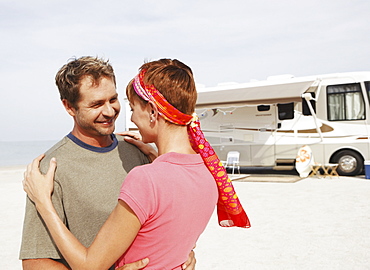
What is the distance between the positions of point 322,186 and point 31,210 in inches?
376

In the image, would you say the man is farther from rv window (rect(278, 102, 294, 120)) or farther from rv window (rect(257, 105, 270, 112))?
rv window (rect(257, 105, 270, 112))

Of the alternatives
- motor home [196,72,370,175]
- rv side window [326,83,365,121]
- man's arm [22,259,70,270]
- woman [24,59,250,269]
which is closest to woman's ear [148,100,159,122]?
woman [24,59,250,269]

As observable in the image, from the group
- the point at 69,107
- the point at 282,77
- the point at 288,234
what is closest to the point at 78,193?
the point at 69,107

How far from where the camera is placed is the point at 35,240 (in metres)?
1.42

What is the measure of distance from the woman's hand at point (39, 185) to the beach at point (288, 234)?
3.34 metres

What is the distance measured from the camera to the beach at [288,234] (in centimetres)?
461

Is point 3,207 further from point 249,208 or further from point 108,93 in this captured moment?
point 108,93

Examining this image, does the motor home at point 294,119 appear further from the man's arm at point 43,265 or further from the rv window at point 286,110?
the man's arm at point 43,265

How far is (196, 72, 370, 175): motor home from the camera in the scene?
11984mm

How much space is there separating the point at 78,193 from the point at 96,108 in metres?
0.35

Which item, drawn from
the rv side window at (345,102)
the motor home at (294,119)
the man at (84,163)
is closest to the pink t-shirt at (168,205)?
the man at (84,163)

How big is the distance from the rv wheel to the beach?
2.35 meters

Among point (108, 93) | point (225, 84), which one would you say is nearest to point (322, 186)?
point (225, 84)

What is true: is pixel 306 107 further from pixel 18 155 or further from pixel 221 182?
pixel 18 155
